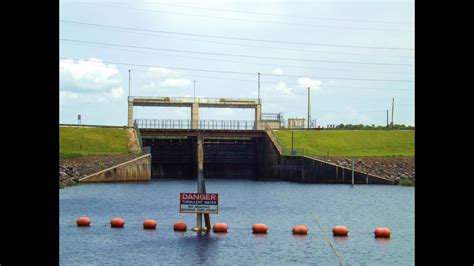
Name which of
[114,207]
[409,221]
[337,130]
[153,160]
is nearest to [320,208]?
[409,221]

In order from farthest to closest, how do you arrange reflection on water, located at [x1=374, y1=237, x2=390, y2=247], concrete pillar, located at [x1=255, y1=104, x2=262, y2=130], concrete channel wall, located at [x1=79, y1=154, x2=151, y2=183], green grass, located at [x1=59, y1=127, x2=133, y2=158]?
concrete pillar, located at [x1=255, y1=104, x2=262, y2=130] < green grass, located at [x1=59, y1=127, x2=133, y2=158] < concrete channel wall, located at [x1=79, y1=154, x2=151, y2=183] < reflection on water, located at [x1=374, y1=237, x2=390, y2=247]

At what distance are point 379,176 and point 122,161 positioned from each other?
→ 87.5ft

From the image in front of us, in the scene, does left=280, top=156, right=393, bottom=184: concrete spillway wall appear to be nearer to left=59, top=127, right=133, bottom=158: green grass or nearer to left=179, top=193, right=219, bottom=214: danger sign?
left=59, top=127, right=133, bottom=158: green grass

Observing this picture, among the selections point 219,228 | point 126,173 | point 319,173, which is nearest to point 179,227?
point 219,228

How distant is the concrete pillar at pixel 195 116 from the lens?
90938 millimetres

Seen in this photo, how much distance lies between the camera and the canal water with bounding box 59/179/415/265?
2716cm

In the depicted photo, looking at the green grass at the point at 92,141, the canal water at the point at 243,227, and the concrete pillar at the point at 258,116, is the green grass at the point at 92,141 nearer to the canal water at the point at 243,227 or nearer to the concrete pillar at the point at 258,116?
the canal water at the point at 243,227

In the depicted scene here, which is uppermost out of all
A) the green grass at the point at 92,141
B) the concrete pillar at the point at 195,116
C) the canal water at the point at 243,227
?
the concrete pillar at the point at 195,116

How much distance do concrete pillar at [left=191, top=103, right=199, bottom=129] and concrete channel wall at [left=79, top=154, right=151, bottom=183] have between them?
592 inches

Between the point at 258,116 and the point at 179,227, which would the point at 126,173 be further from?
the point at 179,227

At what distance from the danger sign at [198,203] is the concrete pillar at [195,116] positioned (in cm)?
5944

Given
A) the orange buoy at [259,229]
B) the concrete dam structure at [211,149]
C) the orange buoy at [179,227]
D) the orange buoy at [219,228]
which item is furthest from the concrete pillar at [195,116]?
the orange buoy at [219,228]

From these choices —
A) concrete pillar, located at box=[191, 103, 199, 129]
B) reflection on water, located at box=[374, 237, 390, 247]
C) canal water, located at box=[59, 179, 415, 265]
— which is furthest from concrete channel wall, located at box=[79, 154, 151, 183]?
reflection on water, located at box=[374, 237, 390, 247]
